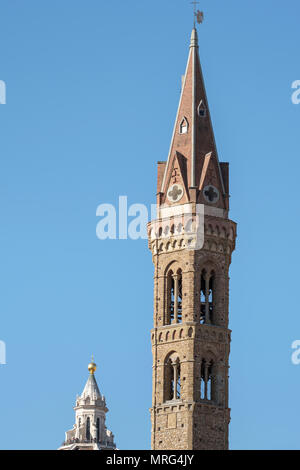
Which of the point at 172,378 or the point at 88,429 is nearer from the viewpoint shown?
the point at 172,378

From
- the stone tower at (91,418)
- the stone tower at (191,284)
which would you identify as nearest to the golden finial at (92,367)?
the stone tower at (91,418)

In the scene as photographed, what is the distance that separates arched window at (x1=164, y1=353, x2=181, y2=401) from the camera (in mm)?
99312

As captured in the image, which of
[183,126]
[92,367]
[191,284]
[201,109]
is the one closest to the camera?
[191,284]

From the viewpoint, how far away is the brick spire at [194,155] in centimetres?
10156

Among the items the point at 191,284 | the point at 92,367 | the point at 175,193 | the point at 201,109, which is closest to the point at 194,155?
the point at 175,193

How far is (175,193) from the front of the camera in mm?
101938

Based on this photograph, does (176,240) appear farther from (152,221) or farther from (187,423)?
(187,423)

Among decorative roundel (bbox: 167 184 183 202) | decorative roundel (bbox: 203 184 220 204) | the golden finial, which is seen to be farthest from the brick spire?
the golden finial

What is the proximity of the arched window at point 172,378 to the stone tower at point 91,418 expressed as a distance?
36315 millimetres

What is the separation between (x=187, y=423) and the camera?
320ft

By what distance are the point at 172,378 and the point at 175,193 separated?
31.2ft

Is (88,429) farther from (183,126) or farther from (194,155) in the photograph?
(194,155)

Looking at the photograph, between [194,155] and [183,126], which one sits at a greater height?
[183,126]
